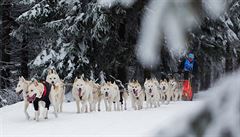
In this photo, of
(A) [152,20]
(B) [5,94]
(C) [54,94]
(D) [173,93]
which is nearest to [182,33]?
(A) [152,20]

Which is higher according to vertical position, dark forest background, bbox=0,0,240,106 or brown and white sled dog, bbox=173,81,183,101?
dark forest background, bbox=0,0,240,106

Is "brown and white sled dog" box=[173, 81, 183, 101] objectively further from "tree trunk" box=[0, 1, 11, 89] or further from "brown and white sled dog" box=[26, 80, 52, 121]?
"tree trunk" box=[0, 1, 11, 89]

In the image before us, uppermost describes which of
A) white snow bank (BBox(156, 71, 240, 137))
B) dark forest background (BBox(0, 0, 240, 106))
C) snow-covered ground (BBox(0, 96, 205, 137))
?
dark forest background (BBox(0, 0, 240, 106))

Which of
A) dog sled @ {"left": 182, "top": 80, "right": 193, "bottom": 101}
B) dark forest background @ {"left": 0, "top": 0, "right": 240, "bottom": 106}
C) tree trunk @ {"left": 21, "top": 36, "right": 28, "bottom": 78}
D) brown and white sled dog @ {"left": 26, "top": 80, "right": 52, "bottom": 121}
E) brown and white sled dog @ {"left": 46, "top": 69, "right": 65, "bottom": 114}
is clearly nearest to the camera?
brown and white sled dog @ {"left": 26, "top": 80, "right": 52, "bottom": 121}

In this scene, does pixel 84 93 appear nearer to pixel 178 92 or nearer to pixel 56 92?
pixel 56 92

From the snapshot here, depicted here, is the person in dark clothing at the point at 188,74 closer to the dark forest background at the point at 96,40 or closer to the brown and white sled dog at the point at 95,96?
the dark forest background at the point at 96,40

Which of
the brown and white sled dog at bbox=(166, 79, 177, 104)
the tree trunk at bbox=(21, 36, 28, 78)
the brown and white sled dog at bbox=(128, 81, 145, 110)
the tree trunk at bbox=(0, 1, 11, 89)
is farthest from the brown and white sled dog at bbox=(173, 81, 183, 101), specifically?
the tree trunk at bbox=(21, 36, 28, 78)

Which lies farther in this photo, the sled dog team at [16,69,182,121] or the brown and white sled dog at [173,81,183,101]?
the brown and white sled dog at [173,81,183,101]

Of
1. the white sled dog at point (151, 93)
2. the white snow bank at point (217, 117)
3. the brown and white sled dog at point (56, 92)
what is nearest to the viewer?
the white snow bank at point (217, 117)

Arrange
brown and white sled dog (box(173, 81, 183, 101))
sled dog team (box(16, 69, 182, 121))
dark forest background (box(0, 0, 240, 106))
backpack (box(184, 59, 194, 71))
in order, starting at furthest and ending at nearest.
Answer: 1. dark forest background (box(0, 0, 240, 106))
2. backpack (box(184, 59, 194, 71))
3. brown and white sled dog (box(173, 81, 183, 101))
4. sled dog team (box(16, 69, 182, 121))

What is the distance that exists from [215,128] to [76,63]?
20511mm

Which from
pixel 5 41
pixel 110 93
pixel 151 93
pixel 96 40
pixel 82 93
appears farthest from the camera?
pixel 5 41

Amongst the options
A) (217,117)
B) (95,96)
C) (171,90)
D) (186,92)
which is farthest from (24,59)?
(217,117)

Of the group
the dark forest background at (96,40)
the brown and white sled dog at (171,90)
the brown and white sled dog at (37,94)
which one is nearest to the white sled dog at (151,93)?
the brown and white sled dog at (171,90)
